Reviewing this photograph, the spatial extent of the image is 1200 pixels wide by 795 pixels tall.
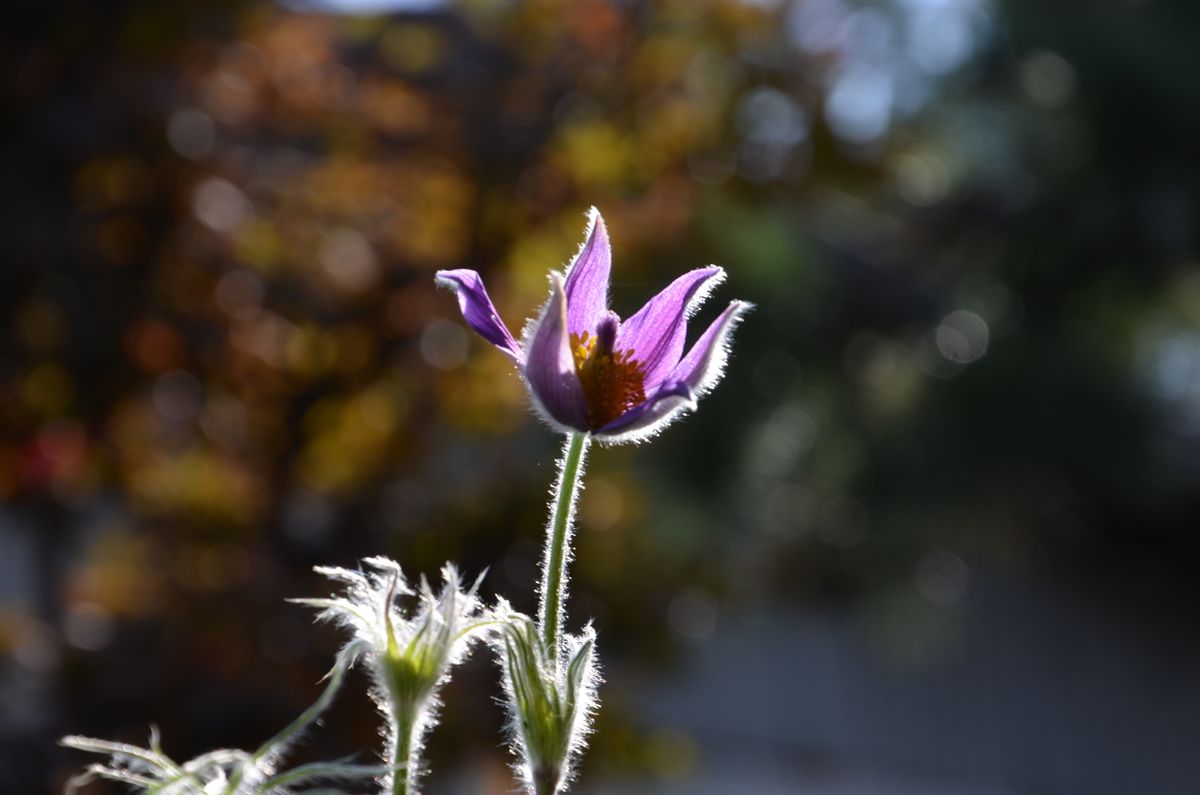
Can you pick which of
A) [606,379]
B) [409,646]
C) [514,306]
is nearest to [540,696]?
[409,646]

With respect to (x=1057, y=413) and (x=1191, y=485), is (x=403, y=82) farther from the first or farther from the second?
(x=1191, y=485)

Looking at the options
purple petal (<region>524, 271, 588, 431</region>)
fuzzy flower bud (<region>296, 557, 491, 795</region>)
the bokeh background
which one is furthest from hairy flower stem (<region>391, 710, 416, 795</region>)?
the bokeh background

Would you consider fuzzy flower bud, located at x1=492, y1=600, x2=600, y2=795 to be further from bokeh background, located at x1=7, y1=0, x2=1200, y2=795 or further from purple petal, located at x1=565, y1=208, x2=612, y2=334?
bokeh background, located at x1=7, y1=0, x2=1200, y2=795

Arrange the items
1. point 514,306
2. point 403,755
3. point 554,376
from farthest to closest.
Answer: point 514,306 < point 554,376 < point 403,755

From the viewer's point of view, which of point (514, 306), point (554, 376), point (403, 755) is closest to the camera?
point (403, 755)

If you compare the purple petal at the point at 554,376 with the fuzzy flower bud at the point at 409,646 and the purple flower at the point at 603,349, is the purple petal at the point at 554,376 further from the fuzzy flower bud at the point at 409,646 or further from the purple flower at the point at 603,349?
the fuzzy flower bud at the point at 409,646

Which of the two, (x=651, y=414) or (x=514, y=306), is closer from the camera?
(x=651, y=414)

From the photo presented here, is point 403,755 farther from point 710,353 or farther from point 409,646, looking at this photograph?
point 710,353
